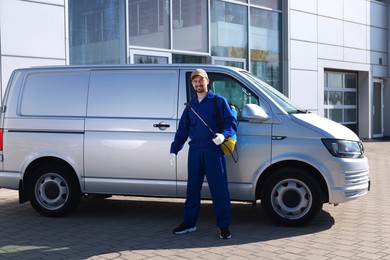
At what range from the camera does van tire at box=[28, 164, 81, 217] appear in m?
6.84

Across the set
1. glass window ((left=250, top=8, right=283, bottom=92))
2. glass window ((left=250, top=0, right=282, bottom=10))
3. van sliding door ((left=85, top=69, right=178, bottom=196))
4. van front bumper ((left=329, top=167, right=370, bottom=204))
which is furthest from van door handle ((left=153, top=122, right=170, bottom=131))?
glass window ((left=250, top=0, right=282, bottom=10))

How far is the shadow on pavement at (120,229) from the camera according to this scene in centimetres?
548

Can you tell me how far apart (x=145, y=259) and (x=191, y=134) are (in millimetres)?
1506

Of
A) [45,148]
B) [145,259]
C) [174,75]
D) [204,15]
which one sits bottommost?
[145,259]

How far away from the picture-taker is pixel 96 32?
38.4 ft

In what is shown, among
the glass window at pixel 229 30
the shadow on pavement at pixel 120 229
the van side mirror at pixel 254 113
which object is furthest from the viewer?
the glass window at pixel 229 30

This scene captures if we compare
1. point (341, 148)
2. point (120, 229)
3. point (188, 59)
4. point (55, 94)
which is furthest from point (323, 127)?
point (188, 59)

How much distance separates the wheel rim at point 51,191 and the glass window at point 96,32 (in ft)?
16.3

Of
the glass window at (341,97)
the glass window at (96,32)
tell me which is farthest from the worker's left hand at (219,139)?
the glass window at (341,97)

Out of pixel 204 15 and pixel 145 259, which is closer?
pixel 145 259

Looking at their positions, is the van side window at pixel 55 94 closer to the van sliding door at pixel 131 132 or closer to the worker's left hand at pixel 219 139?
the van sliding door at pixel 131 132

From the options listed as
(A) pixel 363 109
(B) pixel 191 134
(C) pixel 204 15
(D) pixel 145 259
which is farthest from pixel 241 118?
(A) pixel 363 109

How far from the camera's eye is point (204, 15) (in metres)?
14.4

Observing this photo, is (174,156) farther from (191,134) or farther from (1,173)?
(1,173)
